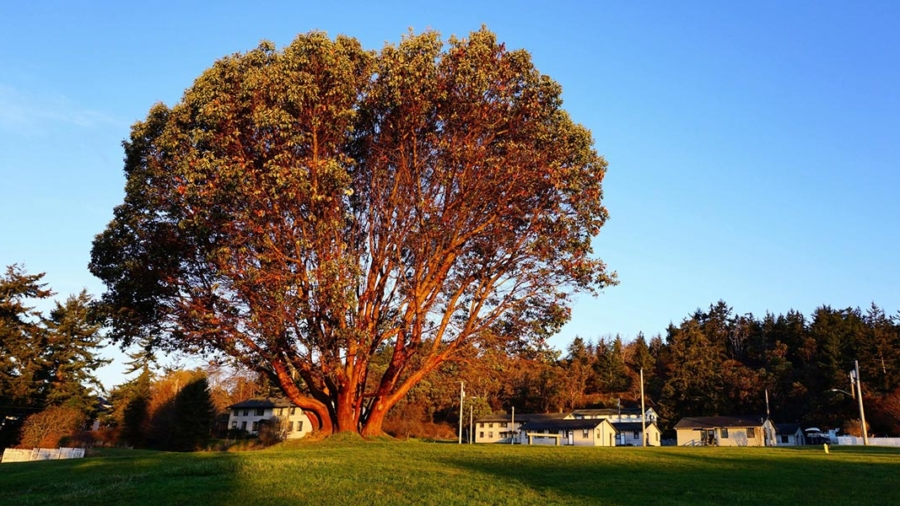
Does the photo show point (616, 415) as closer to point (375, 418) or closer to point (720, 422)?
point (720, 422)

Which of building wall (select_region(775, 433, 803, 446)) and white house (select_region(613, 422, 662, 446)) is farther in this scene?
white house (select_region(613, 422, 662, 446))

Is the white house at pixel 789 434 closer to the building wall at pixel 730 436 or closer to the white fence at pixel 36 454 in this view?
the building wall at pixel 730 436

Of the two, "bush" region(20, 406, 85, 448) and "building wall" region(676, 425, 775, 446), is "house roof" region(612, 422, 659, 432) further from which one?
"bush" region(20, 406, 85, 448)

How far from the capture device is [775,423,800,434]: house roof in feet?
277

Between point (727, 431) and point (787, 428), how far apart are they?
1203 cm

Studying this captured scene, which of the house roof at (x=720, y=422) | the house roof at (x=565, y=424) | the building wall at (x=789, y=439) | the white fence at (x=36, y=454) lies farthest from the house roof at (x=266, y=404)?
the building wall at (x=789, y=439)

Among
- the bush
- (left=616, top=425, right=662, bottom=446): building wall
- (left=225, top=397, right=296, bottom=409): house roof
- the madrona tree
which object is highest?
the madrona tree

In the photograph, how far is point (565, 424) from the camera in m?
88.5

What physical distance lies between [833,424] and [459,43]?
80755mm

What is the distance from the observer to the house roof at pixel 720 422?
78.8m

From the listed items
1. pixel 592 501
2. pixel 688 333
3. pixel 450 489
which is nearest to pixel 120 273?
pixel 450 489

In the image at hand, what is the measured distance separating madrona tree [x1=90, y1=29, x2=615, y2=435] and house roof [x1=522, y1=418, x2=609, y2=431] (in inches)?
2611

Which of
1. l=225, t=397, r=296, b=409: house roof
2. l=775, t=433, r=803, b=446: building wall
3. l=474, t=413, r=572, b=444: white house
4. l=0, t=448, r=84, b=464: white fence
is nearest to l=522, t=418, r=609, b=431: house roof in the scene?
l=474, t=413, r=572, b=444: white house

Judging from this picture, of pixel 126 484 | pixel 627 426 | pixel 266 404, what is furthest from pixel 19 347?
pixel 627 426
